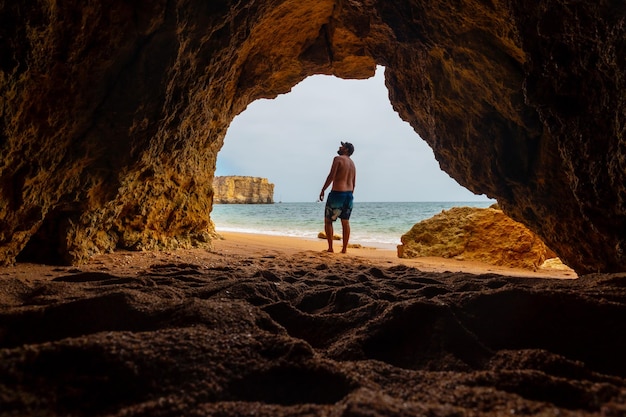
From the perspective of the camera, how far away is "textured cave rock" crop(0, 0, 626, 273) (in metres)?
2.05

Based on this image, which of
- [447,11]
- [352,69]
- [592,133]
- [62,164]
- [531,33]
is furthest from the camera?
[352,69]

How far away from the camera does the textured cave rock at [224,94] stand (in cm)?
205

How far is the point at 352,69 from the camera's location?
6.27 m

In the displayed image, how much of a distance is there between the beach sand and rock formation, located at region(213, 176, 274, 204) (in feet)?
180

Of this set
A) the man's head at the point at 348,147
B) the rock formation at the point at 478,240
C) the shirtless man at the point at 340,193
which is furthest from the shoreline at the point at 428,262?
the man's head at the point at 348,147

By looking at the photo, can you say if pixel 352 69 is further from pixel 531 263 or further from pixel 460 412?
pixel 460 412

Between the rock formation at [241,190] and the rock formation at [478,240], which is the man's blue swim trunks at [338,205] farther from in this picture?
the rock formation at [241,190]

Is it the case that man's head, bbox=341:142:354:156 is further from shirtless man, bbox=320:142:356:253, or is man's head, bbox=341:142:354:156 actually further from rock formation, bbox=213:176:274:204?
rock formation, bbox=213:176:274:204

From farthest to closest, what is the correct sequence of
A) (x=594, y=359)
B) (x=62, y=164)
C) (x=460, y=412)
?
(x=62, y=164)
(x=594, y=359)
(x=460, y=412)

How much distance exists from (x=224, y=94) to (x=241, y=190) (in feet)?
176

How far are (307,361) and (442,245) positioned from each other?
5816 mm

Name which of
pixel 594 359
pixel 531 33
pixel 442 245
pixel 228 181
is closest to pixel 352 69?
pixel 442 245

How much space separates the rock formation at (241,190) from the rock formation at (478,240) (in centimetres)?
5081

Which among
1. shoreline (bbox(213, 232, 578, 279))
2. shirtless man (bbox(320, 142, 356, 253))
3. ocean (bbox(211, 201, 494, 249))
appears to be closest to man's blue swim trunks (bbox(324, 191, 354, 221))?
shirtless man (bbox(320, 142, 356, 253))
